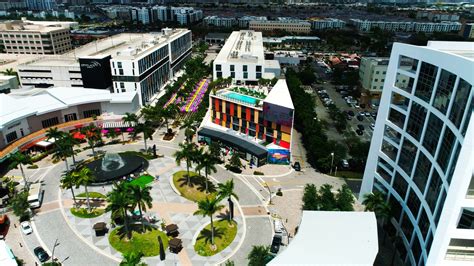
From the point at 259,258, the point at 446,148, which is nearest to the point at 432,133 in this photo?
the point at 446,148

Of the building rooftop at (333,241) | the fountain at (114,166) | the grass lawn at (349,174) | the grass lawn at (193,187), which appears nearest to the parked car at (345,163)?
the grass lawn at (349,174)

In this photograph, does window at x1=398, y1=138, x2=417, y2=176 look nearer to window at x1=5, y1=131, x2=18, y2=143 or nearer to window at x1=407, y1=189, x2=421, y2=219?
window at x1=407, y1=189, x2=421, y2=219

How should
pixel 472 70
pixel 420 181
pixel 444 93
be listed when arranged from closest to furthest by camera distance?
pixel 472 70
pixel 444 93
pixel 420 181

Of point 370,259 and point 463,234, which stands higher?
point 463,234

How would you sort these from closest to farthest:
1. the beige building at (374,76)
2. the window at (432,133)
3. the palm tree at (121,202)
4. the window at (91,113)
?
the window at (432,133), the palm tree at (121,202), the window at (91,113), the beige building at (374,76)

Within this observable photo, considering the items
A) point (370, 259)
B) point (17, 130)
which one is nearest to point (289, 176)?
point (370, 259)

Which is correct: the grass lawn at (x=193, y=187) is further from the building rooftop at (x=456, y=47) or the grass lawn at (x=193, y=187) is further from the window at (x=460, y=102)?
the building rooftop at (x=456, y=47)

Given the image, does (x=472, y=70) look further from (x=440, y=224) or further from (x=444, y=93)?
(x=440, y=224)
